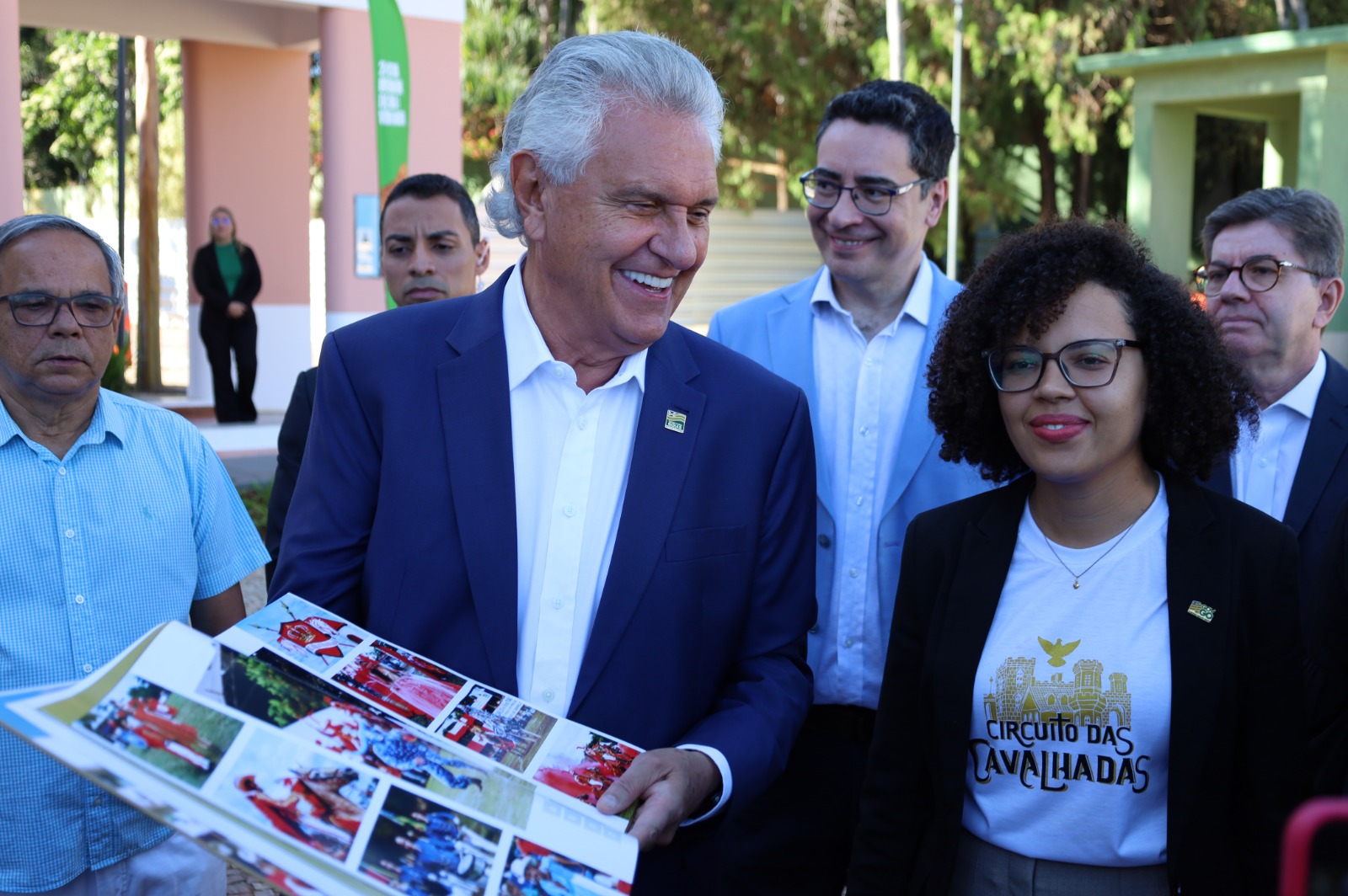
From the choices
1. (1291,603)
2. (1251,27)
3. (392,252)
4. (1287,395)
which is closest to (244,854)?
(1291,603)

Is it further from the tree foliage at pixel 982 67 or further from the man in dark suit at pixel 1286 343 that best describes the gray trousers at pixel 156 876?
the tree foliage at pixel 982 67

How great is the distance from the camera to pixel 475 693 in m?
2.02

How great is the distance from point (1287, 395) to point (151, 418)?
289 cm

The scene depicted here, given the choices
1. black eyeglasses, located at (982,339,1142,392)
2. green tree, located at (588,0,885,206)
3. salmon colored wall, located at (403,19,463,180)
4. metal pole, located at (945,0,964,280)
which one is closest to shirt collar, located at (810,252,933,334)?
black eyeglasses, located at (982,339,1142,392)

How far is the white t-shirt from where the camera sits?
232cm

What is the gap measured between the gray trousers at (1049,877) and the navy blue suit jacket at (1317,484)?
1075mm

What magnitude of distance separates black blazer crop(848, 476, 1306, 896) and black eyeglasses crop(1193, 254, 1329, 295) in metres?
1.23

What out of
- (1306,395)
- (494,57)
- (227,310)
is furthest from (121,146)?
(1306,395)

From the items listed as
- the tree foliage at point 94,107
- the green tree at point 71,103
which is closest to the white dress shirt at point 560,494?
the tree foliage at point 94,107

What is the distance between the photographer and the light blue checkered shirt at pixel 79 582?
271 cm

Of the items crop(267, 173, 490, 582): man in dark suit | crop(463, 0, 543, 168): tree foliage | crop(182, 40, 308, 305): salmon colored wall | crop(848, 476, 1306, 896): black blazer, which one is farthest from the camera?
crop(463, 0, 543, 168): tree foliage

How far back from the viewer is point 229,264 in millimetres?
12891

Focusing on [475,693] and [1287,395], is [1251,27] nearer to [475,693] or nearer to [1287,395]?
[1287,395]

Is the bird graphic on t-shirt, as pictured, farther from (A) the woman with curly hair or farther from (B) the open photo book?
(B) the open photo book
